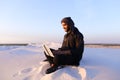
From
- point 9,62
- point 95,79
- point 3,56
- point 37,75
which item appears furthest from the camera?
point 3,56

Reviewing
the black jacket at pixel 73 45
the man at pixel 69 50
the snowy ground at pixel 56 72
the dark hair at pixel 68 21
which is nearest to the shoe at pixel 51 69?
the man at pixel 69 50

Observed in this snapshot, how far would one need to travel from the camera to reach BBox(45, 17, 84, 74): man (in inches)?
281

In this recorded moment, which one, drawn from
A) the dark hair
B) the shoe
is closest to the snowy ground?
the shoe

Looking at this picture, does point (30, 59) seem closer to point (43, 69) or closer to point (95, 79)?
point (43, 69)

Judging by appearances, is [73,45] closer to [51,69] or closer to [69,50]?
[69,50]

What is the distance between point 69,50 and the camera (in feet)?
23.5

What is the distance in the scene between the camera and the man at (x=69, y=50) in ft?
23.4

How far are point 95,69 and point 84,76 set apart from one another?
60 cm

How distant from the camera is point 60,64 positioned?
7.23 m

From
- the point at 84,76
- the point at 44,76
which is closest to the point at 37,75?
the point at 44,76

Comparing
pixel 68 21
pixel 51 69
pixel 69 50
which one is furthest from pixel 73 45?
pixel 51 69

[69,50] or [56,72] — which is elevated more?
[69,50]

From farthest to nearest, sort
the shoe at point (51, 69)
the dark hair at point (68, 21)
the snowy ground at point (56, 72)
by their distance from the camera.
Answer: the dark hair at point (68, 21) → the shoe at point (51, 69) → the snowy ground at point (56, 72)

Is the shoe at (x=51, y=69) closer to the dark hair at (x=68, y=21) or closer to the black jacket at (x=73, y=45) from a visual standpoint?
the black jacket at (x=73, y=45)
